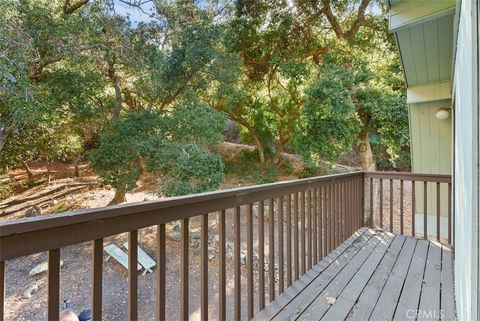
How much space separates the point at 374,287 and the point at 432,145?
322 cm

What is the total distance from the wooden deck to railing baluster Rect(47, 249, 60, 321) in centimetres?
131

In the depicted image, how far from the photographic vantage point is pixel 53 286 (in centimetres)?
95

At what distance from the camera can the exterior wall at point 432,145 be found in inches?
171

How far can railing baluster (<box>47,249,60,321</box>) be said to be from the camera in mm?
937

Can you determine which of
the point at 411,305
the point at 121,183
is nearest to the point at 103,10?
the point at 121,183

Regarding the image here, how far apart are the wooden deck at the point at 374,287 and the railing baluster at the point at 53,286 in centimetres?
131

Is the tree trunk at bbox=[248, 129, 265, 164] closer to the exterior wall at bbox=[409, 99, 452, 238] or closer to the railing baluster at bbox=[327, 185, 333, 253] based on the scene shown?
the exterior wall at bbox=[409, 99, 452, 238]

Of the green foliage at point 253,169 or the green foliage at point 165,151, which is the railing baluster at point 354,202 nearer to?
the green foliage at point 165,151

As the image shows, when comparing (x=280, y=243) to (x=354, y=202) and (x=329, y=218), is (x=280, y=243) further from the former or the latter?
(x=354, y=202)

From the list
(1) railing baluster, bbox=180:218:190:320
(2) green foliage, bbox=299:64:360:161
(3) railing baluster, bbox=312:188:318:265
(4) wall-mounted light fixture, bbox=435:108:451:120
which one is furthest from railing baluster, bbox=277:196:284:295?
(2) green foliage, bbox=299:64:360:161

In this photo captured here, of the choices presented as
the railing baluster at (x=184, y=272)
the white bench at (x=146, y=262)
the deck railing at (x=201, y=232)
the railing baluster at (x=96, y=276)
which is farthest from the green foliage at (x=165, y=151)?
the railing baluster at (x=96, y=276)

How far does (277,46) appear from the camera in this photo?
770 centimetres

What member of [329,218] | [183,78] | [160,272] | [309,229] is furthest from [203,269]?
[183,78]

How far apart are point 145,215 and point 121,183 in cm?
623
